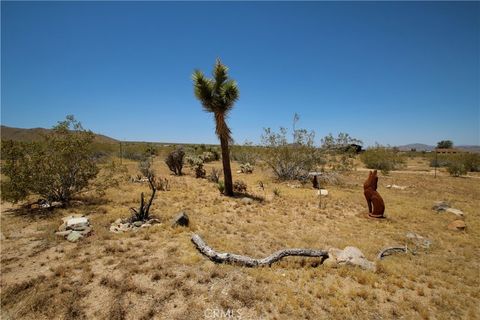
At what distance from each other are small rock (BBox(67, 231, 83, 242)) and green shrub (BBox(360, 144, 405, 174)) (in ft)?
92.2

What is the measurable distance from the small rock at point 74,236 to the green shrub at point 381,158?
2810cm

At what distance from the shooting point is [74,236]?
749 cm

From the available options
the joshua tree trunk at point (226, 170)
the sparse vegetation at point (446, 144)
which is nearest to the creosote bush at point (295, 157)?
the joshua tree trunk at point (226, 170)

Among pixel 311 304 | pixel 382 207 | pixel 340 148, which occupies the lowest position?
pixel 311 304

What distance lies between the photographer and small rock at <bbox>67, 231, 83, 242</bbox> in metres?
7.40

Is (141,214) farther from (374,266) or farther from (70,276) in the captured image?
(374,266)

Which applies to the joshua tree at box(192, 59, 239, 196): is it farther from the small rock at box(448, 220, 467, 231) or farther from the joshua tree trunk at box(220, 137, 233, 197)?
the small rock at box(448, 220, 467, 231)

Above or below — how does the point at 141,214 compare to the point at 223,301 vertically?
above

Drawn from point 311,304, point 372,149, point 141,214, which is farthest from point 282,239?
point 372,149

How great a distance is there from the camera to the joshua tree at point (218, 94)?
12.8 meters

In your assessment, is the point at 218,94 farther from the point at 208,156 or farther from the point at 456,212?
the point at 208,156

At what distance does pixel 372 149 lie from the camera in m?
30.1

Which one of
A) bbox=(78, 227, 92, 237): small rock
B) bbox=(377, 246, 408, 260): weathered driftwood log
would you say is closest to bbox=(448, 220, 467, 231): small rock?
bbox=(377, 246, 408, 260): weathered driftwood log

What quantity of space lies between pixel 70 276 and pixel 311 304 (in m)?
4.87
